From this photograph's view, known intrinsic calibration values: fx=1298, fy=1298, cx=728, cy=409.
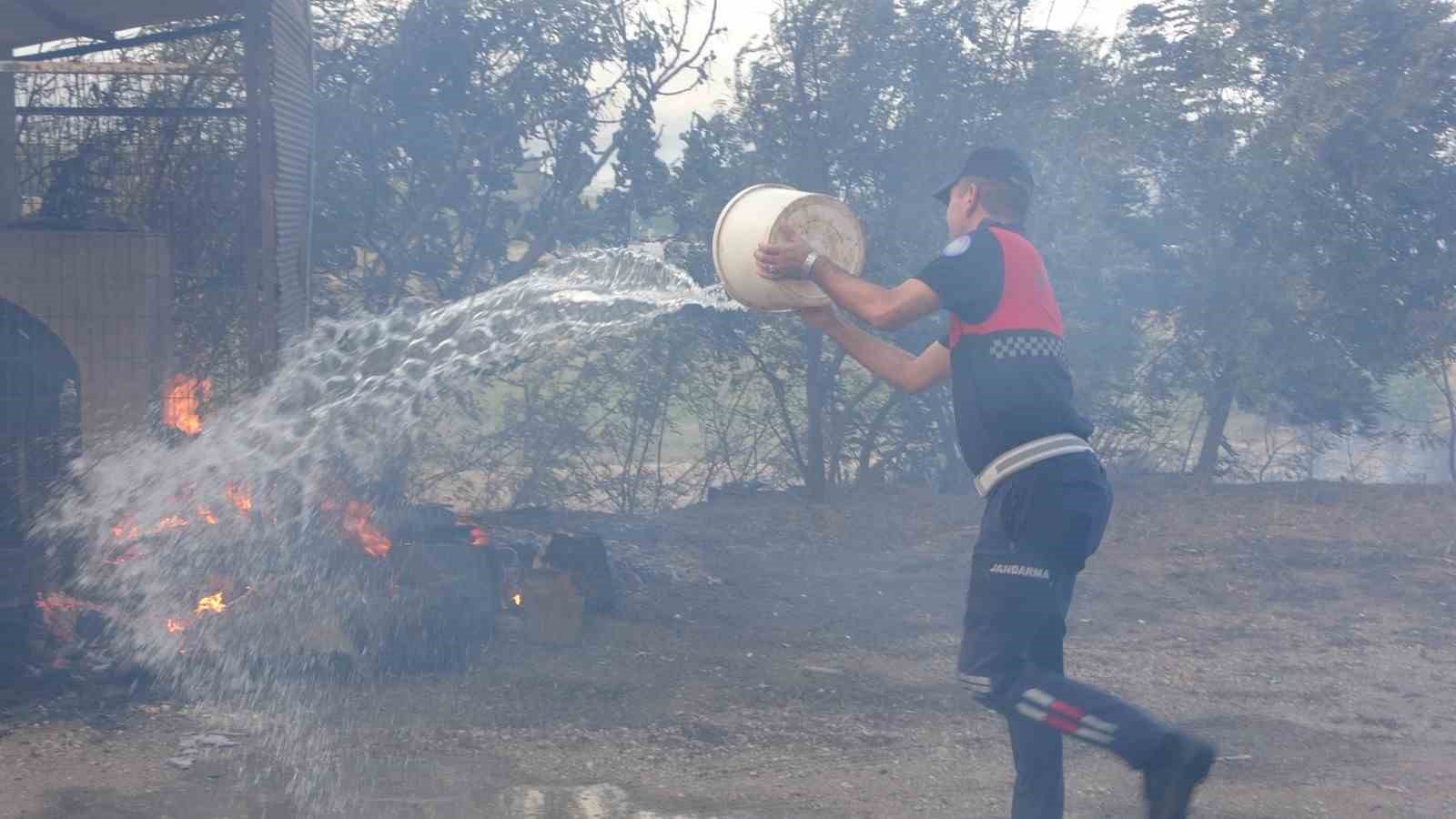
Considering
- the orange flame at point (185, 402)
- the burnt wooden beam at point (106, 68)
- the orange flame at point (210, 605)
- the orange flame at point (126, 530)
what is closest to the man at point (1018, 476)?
the orange flame at point (210, 605)

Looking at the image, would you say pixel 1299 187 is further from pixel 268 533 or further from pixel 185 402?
pixel 185 402

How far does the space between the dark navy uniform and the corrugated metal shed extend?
460 centimetres

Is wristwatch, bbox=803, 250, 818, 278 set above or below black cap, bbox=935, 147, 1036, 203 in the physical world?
below

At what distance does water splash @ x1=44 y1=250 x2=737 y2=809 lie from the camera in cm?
556

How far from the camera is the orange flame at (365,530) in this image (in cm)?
613

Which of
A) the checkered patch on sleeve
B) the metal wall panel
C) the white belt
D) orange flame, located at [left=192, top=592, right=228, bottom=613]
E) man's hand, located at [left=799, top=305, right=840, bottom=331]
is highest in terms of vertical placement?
the metal wall panel

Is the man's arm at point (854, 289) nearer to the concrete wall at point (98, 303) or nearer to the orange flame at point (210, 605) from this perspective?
the orange flame at point (210, 605)

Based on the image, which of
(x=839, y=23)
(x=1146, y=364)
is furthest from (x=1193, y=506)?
(x=839, y=23)

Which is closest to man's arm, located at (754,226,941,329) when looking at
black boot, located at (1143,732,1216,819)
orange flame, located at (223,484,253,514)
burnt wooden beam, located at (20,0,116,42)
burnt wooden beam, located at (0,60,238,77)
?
black boot, located at (1143,732,1216,819)

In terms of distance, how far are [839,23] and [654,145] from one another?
5.17 ft

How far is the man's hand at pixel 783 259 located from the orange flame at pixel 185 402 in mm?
3752

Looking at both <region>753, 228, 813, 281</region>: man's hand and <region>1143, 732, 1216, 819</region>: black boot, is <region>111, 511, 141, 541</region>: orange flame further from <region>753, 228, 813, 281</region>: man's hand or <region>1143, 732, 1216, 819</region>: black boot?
<region>1143, 732, 1216, 819</region>: black boot

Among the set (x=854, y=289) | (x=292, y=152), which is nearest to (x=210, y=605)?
(x=292, y=152)

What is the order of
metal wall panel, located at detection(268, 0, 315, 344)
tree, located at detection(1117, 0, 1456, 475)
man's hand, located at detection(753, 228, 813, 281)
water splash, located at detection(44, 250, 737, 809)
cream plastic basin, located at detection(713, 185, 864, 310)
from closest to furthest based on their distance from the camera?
1. man's hand, located at detection(753, 228, 813, 281)
2. cream plastic basin, located at detection(713, 185, 864, 310)
3. water splash, located at detection(44, 250, 737, 809)
4. metal wall panel, located at detection(268, 0, 315, 344)
5. tree, located at detection(1117, 0, 1456, 475)
